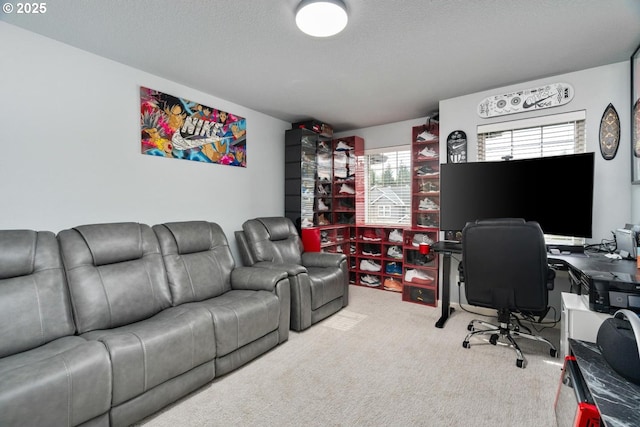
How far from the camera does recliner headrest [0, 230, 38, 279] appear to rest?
5.59ft

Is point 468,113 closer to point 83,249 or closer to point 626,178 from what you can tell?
point 626,178

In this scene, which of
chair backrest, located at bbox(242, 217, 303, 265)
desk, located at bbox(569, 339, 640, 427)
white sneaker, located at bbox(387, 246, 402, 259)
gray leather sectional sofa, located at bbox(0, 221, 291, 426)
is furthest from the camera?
white sneaker, located at bbox(387, 246, 402, 259)

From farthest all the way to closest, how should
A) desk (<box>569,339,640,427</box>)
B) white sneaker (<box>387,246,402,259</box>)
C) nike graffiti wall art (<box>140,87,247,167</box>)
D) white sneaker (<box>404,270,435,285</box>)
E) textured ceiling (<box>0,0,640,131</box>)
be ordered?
1. white sneaker (<box>387,246,402,259</box>)
2. white sneaker (<box>404,270,435,285</box>)
3. nike graffiti wall art (<box>140,87,247,167</box>)
4. textured ceiling (<box>0,0,640,131</box>)
5. desk (<box>569,339,640,427</box>)

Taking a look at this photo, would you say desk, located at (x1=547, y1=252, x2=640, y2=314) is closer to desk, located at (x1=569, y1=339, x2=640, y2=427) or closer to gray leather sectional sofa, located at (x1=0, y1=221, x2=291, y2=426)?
desk, located at (x1=569, y1=339, x2=640, y2=427)

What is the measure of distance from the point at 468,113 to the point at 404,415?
122 inches

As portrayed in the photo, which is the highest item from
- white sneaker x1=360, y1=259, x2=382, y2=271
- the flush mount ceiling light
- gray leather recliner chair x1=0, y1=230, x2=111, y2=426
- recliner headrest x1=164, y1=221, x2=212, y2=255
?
the flush mount ceiling light

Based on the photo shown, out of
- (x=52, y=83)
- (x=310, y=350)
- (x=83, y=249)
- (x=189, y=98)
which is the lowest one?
(x=310, y=350)

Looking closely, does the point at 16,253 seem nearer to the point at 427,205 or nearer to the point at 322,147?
the point at 322,147

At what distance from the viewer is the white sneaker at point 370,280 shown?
14.6 feet

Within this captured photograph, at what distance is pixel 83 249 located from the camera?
202 cm

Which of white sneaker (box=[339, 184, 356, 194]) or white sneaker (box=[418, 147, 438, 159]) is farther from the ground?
white sneaker (box=[418, 147, 438, 159])

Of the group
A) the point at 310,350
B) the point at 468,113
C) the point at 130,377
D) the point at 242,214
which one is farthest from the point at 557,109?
the point at 130,377

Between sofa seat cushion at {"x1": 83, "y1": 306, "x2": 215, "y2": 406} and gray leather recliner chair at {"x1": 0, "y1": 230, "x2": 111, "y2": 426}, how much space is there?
→ 2.7 inches

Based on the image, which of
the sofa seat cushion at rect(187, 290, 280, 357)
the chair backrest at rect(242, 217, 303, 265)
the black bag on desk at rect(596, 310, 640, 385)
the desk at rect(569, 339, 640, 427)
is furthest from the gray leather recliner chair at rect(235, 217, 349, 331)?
the black bag on desk at rect(596, 310, 640, 385)
